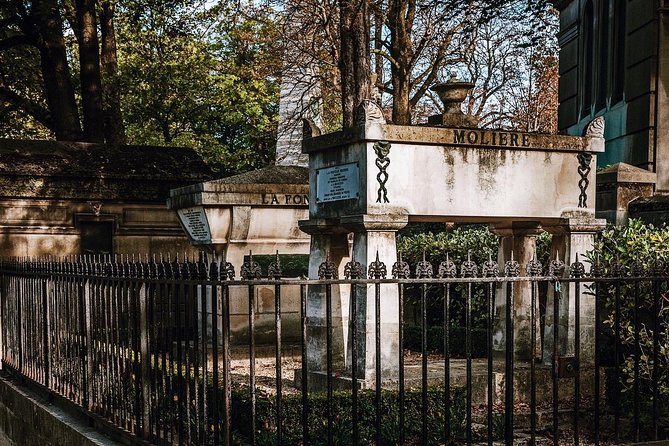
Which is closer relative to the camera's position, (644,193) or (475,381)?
(475,381)

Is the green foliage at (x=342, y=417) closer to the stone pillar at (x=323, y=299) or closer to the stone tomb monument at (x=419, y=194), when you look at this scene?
the stone tomb monument at (x=419, y=194)

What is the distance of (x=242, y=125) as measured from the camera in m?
31.0

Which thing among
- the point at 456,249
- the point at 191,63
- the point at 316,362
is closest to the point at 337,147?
the point at 316,362

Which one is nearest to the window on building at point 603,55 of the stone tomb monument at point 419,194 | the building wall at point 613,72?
the building wall at point 613,72

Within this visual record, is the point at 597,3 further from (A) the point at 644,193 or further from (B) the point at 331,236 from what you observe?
(B) the point at 331,236

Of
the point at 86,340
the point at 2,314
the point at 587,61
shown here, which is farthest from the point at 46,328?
the point at 587,61

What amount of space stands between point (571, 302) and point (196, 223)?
5.45 meters

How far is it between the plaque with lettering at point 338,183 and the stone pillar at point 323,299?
308 mm

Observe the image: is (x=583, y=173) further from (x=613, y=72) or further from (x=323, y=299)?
(x=613, y=72)

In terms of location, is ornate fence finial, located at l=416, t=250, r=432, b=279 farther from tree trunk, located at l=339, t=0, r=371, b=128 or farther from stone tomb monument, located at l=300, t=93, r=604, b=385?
tree trunk, located at l=339, t=0, r=371, b=128

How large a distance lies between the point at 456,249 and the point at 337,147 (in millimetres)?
4400

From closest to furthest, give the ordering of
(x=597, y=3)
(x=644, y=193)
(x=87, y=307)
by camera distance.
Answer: (x=87, y=307)
(x=644, y=193)
(x=597, y=3)

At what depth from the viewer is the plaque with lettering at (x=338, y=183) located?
8.55 m

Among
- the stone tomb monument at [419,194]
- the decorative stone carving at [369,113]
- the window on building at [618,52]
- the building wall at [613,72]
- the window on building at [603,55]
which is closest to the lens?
the decorative stone carving at [369,113]
